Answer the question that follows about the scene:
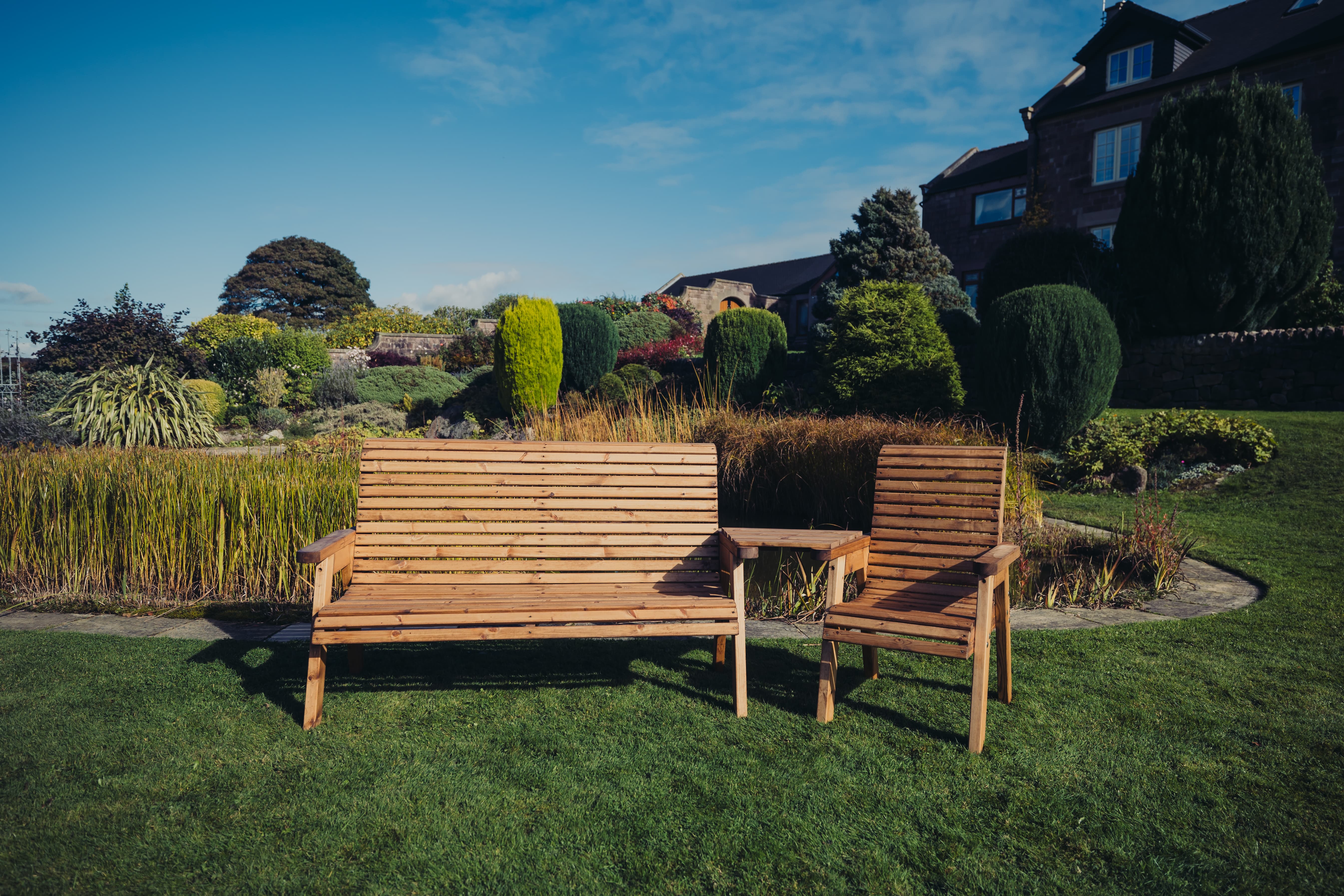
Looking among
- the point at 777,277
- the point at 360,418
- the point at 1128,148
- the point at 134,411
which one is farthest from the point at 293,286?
the point at 1128,148

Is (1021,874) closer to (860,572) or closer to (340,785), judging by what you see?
(860,572)

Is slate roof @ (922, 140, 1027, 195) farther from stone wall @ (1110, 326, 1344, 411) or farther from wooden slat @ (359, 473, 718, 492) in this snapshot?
wooden slat @ (359, 473, 718, 492)

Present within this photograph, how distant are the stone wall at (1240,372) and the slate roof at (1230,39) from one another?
9.16 metres

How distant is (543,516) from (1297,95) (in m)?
20.7

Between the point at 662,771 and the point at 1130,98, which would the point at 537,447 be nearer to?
the point at 662,771

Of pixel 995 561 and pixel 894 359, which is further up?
pixel 894 359

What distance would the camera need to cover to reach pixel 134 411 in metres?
8.68

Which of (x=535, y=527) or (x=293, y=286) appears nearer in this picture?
(x=535, y=527)

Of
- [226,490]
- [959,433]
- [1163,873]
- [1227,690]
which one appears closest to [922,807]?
[1163,873]

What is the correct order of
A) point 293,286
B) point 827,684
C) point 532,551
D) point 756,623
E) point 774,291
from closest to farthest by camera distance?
point 827,684, point 532,551, point 756,623, point 774,291, point 293,286

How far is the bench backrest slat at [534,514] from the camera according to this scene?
11.3ft

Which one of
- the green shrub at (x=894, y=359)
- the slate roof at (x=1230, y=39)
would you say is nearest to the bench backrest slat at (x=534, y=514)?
the green shrub at (x=894, y=359)

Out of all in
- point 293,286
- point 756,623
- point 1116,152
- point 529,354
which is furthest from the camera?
point 293,286

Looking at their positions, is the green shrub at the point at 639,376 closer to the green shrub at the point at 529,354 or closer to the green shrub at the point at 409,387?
the green shrub at the point at 529,354
